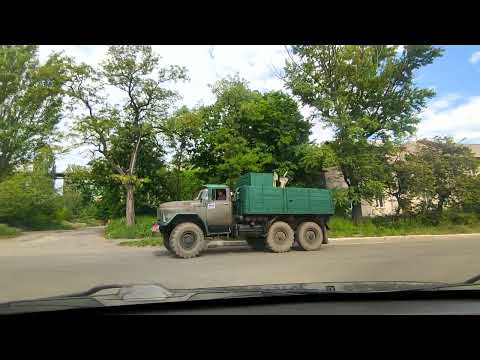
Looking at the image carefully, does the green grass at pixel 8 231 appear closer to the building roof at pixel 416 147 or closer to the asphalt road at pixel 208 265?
the asphalt road at pixel 208 265

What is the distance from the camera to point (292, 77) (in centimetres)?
1764

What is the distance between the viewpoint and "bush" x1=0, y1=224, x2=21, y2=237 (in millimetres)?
16781

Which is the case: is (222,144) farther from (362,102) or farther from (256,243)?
(362,102)

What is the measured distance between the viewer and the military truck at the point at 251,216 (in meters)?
11.4

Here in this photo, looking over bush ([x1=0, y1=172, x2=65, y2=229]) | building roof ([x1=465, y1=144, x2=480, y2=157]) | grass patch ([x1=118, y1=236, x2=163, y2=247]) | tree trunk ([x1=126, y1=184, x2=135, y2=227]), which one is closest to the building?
grass patch ([x1=118, y1=236, x2=163, y2=247])

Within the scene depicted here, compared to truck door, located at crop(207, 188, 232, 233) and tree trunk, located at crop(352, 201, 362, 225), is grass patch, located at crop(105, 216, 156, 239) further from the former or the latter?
tree trunk, located at crop(352, 201, 362, 225)

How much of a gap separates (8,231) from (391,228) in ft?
51.8

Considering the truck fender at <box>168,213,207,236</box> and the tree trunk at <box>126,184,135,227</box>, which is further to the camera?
the truck fender at <box>168,213,207,236</box>

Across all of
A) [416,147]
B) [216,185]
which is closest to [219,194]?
[216,185]

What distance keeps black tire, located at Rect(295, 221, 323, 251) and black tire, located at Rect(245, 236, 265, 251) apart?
3.70ft

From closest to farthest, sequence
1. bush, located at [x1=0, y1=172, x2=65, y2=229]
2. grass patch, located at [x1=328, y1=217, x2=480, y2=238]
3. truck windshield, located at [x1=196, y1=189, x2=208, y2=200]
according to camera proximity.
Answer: truck windshield, located at [x1=196, y1=189, x2=208, y2=200] < grass patch, located at [x1=328, y1=217, x2=480, y2=238] < bush, located at [x1=0, y1=172, x2=65, y2=229]

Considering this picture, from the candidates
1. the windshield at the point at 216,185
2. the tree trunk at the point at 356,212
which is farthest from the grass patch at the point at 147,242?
the tree trunk at the point at 356,212

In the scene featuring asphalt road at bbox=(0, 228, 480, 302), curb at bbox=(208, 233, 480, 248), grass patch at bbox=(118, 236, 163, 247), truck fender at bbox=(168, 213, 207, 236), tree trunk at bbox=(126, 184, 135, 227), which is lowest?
asphalt road at bbox=(0, 228, 480, 302)
